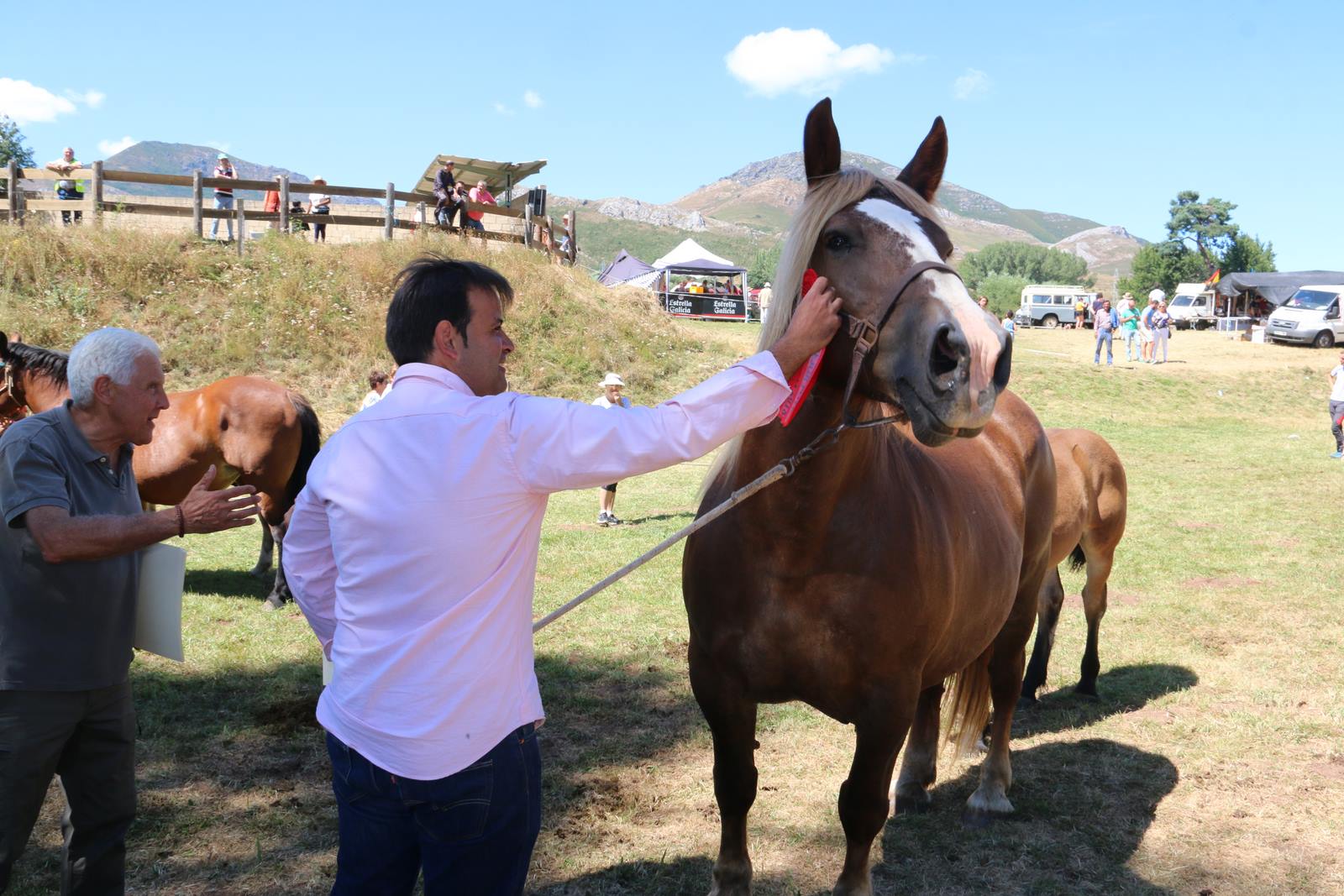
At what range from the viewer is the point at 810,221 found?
2.58 m

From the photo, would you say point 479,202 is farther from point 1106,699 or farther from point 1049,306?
point 1049,306

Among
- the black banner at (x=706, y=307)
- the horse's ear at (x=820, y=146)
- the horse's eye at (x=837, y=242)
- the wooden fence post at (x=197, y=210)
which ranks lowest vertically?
the horse's eye at (x=837, y=242)

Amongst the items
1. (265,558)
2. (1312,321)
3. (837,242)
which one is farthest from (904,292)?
(1312,321)

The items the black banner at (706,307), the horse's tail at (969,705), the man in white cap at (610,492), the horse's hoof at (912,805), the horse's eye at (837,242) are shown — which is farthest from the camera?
the black banner at (706,307)

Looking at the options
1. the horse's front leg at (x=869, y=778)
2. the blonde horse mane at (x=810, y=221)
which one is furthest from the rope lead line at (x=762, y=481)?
the horse's front leg at (x=869, y=778)

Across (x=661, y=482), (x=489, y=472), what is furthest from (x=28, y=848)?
(x=661, y=482)

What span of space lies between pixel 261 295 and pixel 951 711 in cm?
1756

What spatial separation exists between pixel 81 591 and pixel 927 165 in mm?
2917

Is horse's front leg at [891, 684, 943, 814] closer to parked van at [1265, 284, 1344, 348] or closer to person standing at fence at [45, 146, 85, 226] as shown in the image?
person standing at fence at [45, 146, 85, 226]

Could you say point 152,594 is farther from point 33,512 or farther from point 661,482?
point 661,482

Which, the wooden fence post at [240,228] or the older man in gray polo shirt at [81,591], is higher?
the wooden fence post at [240,228]

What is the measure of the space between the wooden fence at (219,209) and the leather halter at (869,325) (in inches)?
761

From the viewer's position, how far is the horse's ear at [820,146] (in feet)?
8.63

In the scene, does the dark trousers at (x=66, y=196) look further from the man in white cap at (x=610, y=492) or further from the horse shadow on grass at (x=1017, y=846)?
the horse shadow on grass at (x=1017, y=846)
